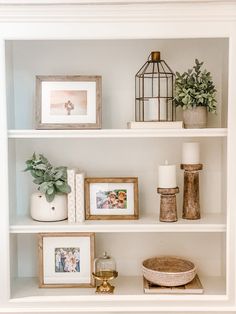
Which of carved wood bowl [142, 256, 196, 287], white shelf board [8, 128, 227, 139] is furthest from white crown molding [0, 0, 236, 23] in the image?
carved wood bowl [142, 256, 196, 287]

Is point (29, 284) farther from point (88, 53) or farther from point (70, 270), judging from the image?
point (88, 53)

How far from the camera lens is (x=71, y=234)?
2229 millimetres

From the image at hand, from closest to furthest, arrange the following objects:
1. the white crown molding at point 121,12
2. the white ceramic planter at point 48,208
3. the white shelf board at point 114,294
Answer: the white crown molding at point 121,12
the white shelf board at point 114,294
the white ceramic planter at point 48,208

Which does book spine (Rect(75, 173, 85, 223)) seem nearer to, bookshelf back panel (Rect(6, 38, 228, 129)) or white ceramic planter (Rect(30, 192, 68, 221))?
white ceramic planter (Rect(30, 192, 68, 221))

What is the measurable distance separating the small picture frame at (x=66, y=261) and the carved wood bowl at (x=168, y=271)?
257 millimetres

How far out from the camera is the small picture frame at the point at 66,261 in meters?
2.25

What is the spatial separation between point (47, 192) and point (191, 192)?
632 mm

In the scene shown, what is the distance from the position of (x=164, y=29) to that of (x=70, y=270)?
1.11m

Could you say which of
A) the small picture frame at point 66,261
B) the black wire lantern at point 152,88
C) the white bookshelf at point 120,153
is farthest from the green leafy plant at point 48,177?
→ the black wire lantern at point 152,88

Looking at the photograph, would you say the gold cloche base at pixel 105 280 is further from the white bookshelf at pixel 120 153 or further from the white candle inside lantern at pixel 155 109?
the white candle inside lantern at pixel 155 109

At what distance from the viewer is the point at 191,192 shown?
7.43ft

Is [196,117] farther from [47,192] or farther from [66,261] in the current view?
[66,261]

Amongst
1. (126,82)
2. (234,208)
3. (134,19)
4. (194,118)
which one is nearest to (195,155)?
(194,118)

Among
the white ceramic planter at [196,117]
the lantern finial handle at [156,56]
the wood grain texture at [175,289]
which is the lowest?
the wood grain texture at [175,289]
